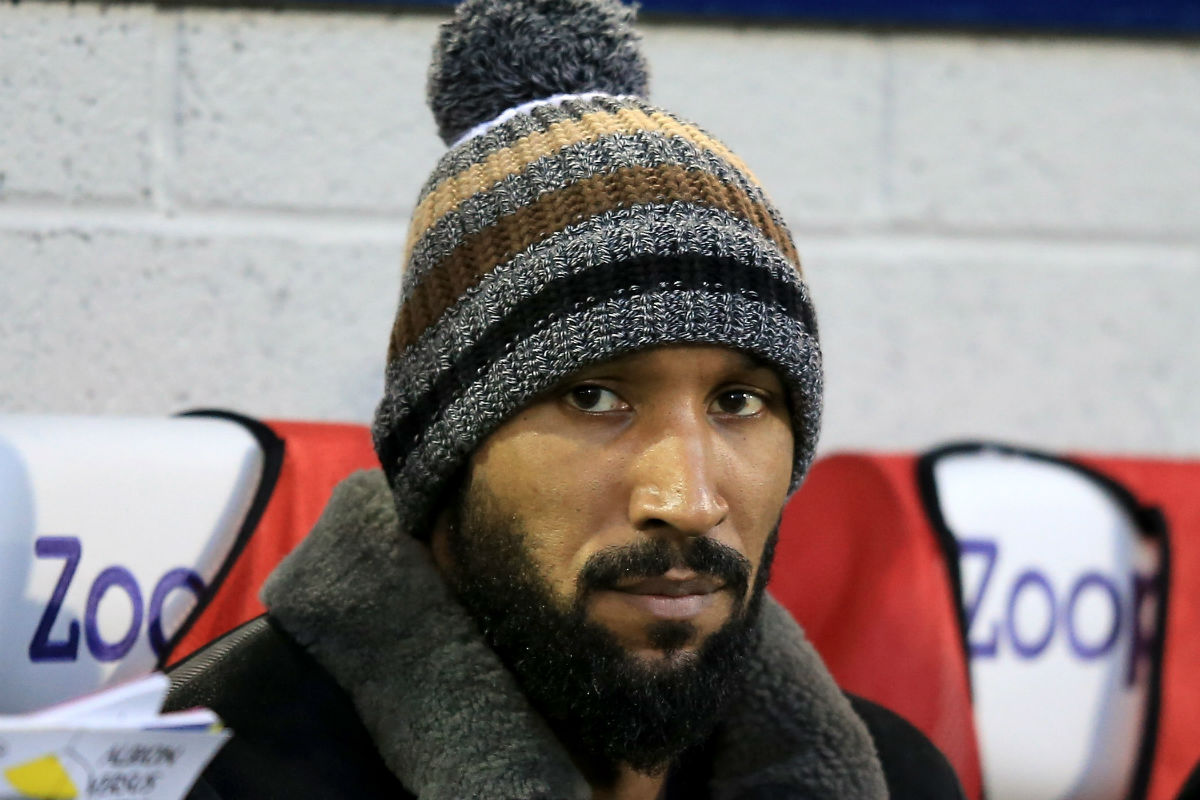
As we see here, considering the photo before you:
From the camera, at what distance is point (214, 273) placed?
6.97 ft

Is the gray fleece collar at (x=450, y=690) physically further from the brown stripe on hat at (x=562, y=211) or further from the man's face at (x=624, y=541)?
the brown stripe on hat at (x=562, y=211)

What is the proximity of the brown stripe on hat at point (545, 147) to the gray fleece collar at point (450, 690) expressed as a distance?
31 centimetres

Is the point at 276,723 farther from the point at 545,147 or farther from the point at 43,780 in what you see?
the point at 545,147

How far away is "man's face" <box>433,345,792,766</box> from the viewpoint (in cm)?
125

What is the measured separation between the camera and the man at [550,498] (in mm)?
1259

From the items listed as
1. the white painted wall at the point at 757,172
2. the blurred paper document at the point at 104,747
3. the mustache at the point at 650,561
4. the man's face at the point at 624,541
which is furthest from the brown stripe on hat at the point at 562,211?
the white painted wall at the point at 757,172

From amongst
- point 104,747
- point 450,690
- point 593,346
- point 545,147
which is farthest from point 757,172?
point 104,747

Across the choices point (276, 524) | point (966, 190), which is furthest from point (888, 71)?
point (276, 524)

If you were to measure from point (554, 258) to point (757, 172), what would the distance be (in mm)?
1142

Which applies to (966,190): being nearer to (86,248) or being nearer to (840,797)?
(840,797)

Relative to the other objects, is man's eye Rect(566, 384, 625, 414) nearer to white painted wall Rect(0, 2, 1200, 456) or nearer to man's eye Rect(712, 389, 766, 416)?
man's eye Rect(712, 389, 766, 416)

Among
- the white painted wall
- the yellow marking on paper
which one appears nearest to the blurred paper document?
the yellow marking on paper

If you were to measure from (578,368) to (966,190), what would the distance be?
138cm

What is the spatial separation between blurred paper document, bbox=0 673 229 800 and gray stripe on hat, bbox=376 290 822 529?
454mm
